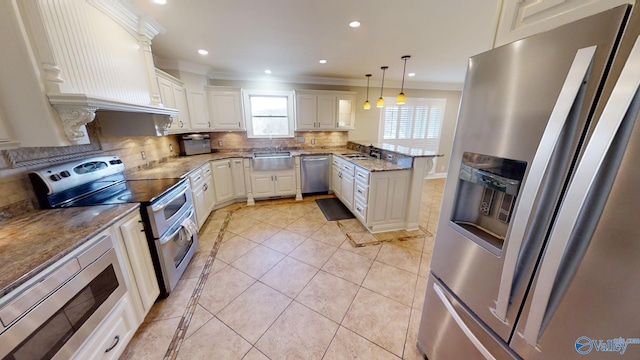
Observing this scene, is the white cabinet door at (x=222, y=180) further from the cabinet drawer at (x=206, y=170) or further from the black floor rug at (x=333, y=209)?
the black floor rug at (x=333, y=209)

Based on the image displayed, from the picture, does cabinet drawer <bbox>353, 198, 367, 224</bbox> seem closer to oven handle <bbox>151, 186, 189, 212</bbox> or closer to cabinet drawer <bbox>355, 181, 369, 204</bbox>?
cabinet drawer <bbox>355, 181, 369, 204</bbox>

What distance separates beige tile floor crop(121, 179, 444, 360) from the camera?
146 cm

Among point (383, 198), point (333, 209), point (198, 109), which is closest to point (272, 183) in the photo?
point (333, 209)

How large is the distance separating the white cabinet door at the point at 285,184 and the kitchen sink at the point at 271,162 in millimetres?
157

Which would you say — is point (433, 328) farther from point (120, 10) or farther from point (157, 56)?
point (157, 56)

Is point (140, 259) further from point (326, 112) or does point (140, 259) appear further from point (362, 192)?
point (326, 112)

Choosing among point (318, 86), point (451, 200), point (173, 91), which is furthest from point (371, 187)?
point (173, 91)

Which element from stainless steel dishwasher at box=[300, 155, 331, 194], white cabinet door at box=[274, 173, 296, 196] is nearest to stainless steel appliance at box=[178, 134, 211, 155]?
white cabinet door at box=[274, 173, 296, 196]

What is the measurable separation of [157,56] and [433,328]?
4.45 meters

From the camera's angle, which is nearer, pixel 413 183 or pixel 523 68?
pixel 523 68

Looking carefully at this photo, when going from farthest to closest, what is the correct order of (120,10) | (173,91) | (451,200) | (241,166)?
(241,166), (173,91), (120,10), (451,200)

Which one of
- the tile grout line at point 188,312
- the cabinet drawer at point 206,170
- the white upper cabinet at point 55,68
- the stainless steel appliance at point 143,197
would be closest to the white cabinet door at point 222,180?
the cabinet drawer at point 206,170

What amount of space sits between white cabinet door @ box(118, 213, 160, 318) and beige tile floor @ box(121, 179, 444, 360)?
209 millimetres

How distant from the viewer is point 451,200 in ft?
→ 3.56
